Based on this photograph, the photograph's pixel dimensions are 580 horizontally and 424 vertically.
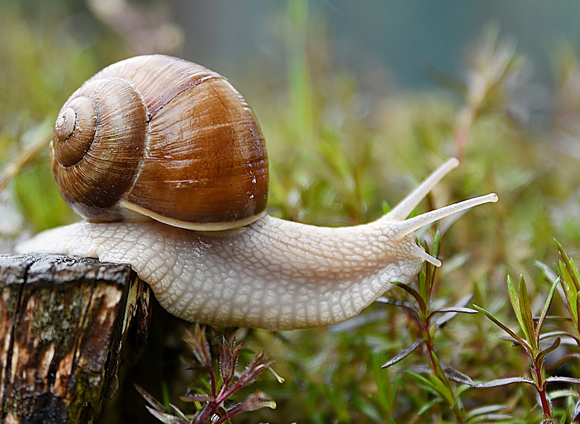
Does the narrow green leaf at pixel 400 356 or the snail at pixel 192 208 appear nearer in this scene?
the narrow green leaf at pixel 400 356

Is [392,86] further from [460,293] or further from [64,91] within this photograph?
[460,293]

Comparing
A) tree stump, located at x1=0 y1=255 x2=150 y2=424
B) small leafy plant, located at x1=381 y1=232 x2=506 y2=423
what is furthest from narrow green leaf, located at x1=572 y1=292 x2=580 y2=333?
tree stump, located at x1=0 y1=255 x2=150 y2=424

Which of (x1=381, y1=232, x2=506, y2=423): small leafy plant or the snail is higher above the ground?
the snail

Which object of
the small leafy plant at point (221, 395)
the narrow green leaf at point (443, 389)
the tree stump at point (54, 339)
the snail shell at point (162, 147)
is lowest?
the narrow green leaf at point (443, 389)

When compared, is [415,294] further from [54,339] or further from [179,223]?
[54,339]

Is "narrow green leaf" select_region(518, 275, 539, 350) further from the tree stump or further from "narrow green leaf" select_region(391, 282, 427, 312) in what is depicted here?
the tree stump

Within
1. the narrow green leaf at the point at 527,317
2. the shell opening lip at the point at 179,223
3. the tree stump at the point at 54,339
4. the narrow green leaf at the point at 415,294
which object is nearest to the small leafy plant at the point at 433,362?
the narrow green leaf at the point at 415,294

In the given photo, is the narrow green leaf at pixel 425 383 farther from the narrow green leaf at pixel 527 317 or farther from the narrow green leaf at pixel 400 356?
the narrow green leaf at pixel 527 317
